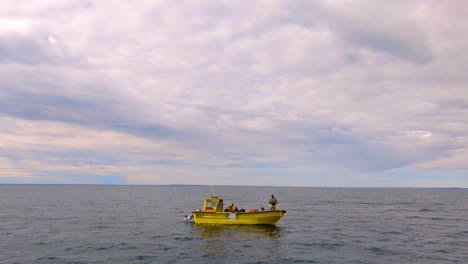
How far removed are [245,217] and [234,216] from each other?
47.0 inches

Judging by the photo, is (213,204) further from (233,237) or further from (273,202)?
(233,237)

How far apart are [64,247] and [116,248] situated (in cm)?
420

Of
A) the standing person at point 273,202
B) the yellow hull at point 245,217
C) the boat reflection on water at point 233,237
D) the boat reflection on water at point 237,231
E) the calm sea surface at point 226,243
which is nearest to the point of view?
the calm sea surface at point 226,243

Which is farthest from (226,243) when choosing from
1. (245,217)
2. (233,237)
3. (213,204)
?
(213,204)

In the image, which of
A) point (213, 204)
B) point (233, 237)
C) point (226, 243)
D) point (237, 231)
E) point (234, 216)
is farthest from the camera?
point (213, 204)

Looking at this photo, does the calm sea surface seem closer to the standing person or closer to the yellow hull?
the yellow hull

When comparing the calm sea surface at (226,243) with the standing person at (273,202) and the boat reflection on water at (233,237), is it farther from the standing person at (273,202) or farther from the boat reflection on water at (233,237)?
the standing person at (273,202)

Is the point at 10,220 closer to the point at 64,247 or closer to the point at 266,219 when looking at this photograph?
the point at 64,247

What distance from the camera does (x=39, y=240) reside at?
32.4m

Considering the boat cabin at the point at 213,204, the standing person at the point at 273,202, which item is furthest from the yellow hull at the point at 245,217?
the standing person at the point at 273,202

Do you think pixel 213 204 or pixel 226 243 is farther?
pixel 213 204

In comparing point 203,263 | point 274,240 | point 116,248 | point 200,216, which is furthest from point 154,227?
Answer: point 203,263

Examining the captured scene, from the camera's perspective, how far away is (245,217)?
38.7m

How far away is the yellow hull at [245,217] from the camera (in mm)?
38516
